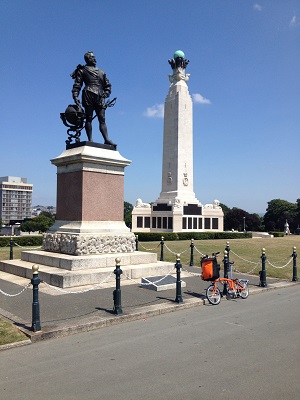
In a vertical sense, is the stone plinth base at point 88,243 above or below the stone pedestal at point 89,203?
below

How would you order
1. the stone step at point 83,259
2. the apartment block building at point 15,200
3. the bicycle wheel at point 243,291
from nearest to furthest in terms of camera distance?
the bicycle wheel at point 243,291, the stone step at point 83,259, the apartment block building at point 15,200

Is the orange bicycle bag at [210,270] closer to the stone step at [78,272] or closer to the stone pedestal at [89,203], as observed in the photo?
the stone step at [78,272]

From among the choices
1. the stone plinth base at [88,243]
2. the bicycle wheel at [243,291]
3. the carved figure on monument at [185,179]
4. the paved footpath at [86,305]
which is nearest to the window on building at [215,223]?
the carved figure on monument at [185,179]

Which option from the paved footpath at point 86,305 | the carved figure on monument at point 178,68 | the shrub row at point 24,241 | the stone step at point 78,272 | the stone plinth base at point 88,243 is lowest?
the paved footpath at point 86,305

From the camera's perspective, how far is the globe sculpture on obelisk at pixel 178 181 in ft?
152

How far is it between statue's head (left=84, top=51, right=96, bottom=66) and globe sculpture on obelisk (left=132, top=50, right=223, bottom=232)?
31.2 m

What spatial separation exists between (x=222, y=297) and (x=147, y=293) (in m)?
2.05

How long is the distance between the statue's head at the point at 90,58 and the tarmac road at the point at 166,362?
34.0ft

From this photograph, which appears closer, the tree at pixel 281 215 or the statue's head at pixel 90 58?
the statue's head at pixel 90 58

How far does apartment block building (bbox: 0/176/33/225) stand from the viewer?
163750mm

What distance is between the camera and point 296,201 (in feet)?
320

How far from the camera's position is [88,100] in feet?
48.0

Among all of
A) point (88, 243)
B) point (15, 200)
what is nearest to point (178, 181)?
point (88, 243)

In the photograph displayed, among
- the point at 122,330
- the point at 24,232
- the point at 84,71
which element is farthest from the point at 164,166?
the point at 24,232
